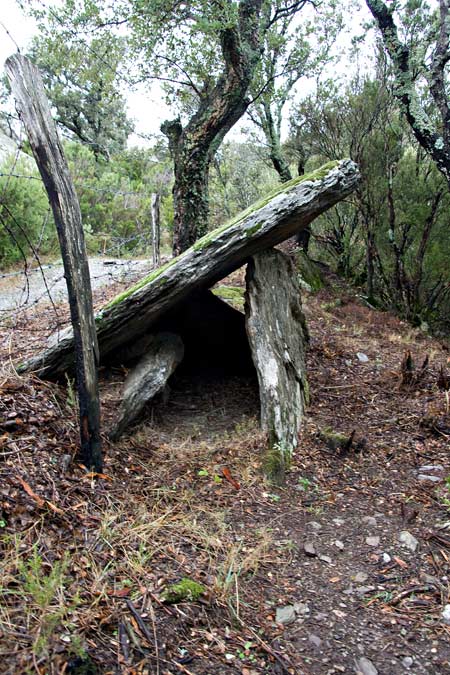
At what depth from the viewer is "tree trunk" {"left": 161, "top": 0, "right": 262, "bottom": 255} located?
6629mm

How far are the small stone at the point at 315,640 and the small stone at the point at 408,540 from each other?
1.01 m

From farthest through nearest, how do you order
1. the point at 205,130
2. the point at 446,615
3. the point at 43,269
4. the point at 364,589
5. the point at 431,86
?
1. the point at 43,269
2. the point at 205,130
3. the point at 431,86
4. the point at 364,589
5. the point at 446,615

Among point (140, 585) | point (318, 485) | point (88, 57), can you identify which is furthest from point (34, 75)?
point (88, 57)

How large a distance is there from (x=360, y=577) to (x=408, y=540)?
51 cm

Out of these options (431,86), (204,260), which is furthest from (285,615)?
(431,86)

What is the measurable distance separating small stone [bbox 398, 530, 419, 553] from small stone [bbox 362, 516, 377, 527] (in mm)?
208

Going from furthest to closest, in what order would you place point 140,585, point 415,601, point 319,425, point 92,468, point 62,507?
point 319,425, point 92,468, point 62,507, point 415,601, point 140,585

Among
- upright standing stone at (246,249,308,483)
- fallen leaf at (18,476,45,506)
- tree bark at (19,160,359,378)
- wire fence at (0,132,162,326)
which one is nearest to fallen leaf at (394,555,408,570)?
upright standing stone at (246,249,308,483)

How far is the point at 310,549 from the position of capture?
3.32m

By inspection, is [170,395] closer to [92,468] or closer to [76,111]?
[92,468]

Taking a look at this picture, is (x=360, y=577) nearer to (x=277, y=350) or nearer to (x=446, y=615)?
(x=446, y=615)

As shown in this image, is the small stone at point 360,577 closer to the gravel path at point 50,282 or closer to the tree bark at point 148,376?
the tree bark at point 148,376

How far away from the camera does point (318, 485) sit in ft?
13.4

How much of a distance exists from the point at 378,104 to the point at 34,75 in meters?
7.36
